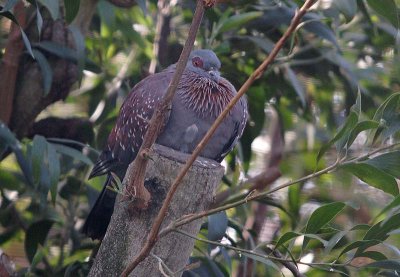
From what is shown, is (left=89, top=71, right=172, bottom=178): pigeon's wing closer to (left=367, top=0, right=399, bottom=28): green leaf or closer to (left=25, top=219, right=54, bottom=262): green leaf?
(left=25, top=219, right=54, bottom=262): green leaf

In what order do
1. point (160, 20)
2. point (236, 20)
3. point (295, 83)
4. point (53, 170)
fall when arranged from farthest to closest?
point (160, 20) < point (295, 83) < point (236, 20) < point (53, 170)

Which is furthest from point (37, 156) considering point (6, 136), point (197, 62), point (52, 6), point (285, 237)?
point (285, 237)

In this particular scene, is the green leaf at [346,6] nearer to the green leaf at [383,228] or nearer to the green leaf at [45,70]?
the green leaf at [383,228]

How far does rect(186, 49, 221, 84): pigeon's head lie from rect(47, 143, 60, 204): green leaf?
607mm

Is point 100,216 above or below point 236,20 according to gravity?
below

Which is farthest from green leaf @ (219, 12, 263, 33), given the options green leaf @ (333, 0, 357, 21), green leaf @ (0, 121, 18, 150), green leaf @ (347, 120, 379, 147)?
green leaf @ (347, 120, 379, 147)

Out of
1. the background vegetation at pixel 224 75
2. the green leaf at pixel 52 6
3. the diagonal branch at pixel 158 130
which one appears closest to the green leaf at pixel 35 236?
the background vegetation at pixel 224 75

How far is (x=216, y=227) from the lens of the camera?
2639 mm

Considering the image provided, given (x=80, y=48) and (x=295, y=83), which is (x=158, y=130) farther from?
(x=295, y=83)

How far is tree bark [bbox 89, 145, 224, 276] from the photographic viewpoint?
1972 millimetres

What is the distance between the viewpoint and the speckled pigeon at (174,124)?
9.43 feet

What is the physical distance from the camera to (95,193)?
125 inches

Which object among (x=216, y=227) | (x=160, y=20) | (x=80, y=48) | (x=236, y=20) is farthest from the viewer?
(x=160, y=20)

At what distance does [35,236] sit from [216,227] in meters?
0.75
